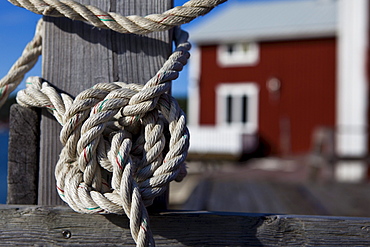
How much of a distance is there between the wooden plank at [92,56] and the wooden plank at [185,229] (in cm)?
13

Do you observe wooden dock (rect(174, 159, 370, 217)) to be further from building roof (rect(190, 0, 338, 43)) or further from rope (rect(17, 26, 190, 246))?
building roof (rect(190, 0, 338, 43))

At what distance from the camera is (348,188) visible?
5.65m

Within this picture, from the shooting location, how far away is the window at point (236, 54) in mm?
14070

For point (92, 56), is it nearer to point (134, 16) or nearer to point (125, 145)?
point (134, 16)

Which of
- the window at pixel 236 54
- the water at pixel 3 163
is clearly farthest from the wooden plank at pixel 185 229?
the window at pixel 236 54

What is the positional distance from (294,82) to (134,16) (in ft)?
43.0

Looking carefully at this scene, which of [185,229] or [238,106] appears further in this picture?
[238,106]

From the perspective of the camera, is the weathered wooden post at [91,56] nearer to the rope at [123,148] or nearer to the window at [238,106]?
the rope at [123,148]

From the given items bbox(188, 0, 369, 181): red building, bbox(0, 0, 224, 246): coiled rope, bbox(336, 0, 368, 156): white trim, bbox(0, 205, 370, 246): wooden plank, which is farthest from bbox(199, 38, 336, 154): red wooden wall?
bbox(0, 0, 224, 246): coiled rope

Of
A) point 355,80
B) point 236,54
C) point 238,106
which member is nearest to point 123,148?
point 355,80

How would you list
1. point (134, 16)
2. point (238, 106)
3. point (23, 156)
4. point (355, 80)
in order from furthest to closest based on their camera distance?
point (238, 106) < point (355, 80) < point (23, 156) < point (134, 16)

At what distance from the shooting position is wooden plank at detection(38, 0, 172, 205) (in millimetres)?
1031

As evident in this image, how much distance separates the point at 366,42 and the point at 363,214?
7.09m

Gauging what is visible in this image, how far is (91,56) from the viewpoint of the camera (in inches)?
41.0
